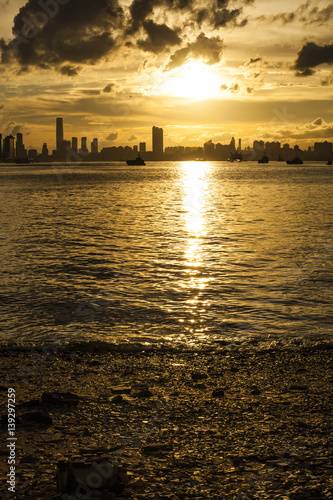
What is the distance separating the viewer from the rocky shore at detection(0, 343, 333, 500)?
5.04 meters

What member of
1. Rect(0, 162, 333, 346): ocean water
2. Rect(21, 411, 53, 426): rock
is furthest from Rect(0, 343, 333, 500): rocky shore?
Rect(0, 162, 333, 346): ocean water

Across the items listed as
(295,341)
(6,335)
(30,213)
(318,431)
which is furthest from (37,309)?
(30,213)

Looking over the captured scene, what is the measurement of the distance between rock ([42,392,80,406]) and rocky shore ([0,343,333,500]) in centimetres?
1

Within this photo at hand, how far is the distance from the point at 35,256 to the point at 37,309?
29.0 ft

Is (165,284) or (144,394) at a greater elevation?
(165,284)

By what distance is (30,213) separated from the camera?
4259 cm

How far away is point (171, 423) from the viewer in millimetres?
6410

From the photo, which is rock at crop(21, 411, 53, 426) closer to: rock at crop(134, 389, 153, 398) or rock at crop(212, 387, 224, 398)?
rock at crop(134, 389, 153, 398)

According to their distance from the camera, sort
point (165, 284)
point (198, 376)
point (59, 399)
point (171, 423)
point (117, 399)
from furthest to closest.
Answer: point (165, 284) < point (198, 376) < point (117, 399) < point (59, 399) < point (171, 423)

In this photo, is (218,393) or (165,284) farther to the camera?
(165,284)

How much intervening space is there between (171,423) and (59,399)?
1.62 m

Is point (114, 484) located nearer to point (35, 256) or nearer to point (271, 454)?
point (271, 454)

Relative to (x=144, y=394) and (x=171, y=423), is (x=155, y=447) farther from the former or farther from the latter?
(x=144, y=394)

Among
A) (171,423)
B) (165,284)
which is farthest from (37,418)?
(165,284)
